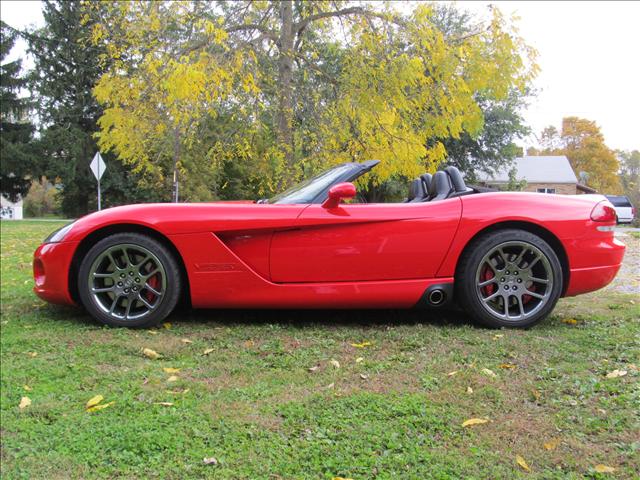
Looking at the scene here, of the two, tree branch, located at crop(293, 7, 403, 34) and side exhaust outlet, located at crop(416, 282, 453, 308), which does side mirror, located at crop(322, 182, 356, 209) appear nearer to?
side exhaust outlet, located at crop(416, 282, 453, 308)

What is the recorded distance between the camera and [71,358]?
3.01 meters

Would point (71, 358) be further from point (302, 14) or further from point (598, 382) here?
point (302, 14)

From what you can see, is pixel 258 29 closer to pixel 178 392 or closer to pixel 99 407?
pixel 178 392

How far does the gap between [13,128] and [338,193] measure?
37.9 meters

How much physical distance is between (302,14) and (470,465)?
861 cm

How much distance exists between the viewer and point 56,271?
3.65 m

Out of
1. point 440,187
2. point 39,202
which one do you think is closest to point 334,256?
point 440,187

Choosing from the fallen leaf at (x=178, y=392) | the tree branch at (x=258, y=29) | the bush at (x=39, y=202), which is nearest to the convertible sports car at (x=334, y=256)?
the fallen leaf at (x=178, y=392)

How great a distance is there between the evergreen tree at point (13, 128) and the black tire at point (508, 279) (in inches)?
1401

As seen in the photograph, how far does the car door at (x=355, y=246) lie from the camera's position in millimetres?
3539

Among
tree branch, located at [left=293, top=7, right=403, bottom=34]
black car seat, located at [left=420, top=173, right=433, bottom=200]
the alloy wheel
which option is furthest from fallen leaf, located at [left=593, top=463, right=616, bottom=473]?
tree branch, located at [left=293, top=7, right=403, bottom=34]

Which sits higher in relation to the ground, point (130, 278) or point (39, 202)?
point (39, 202)

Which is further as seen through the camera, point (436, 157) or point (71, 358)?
point (436, 157)

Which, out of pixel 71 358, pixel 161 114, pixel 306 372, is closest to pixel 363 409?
pixel 306 372
